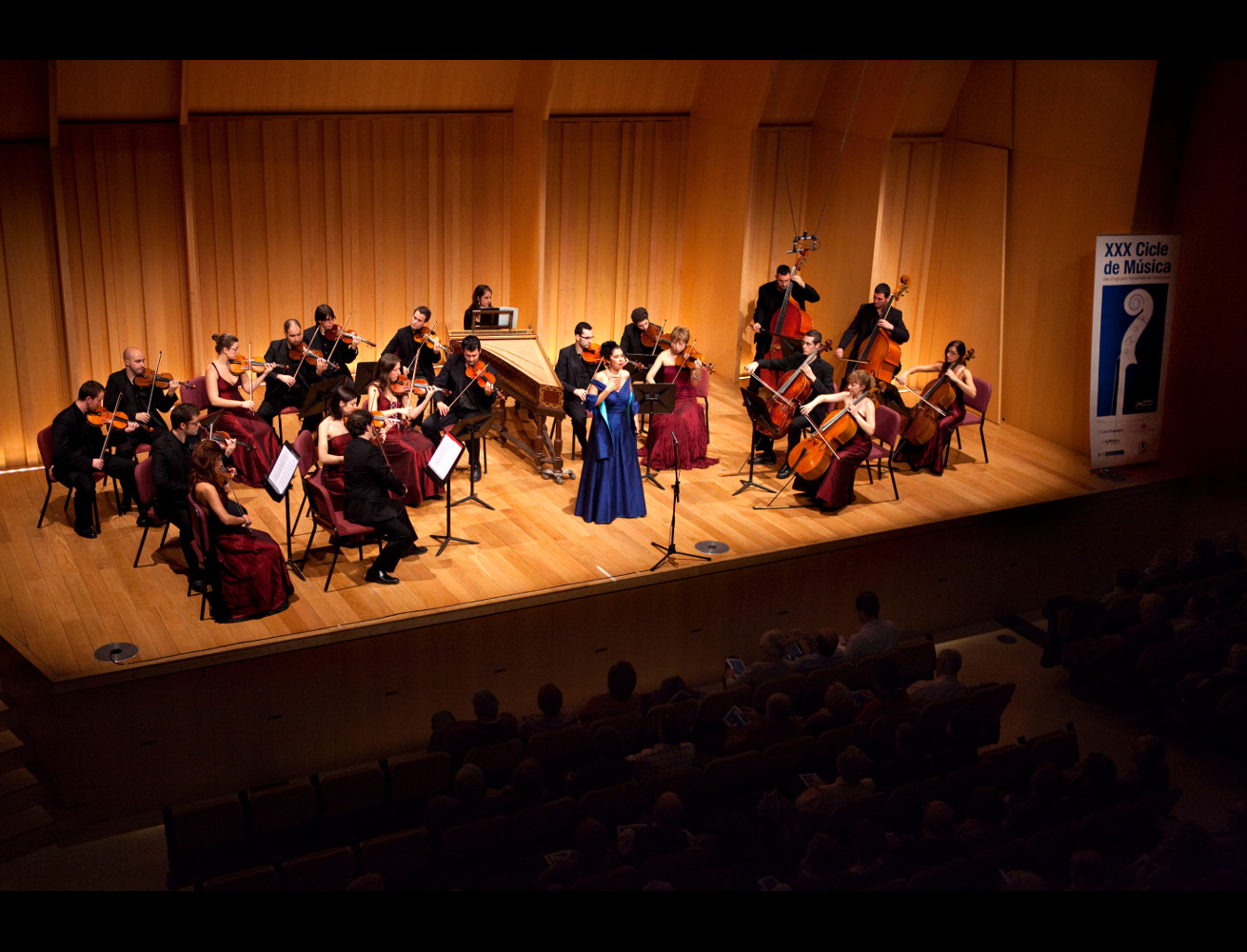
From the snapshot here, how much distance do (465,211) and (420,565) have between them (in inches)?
157

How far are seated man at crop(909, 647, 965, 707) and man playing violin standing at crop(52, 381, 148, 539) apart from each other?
15.1 feet

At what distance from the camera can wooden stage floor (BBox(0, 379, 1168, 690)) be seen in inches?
247

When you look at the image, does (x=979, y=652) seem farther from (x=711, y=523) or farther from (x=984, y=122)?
(x=984, y=122)

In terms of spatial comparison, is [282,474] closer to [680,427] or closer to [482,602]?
[482,602]

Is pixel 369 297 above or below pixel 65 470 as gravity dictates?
above

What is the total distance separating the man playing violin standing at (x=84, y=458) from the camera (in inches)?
281

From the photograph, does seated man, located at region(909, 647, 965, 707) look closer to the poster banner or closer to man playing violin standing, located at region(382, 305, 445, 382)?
the poster banner

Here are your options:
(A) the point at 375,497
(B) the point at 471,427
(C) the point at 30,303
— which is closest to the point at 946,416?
(B) the point at 471,427

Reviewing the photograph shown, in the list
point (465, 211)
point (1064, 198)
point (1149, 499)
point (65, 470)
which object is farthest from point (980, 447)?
point (65, 470)

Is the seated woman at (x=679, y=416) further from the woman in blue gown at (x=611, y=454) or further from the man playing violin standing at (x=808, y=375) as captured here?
the woman in blue gown at (x=611, y=454)

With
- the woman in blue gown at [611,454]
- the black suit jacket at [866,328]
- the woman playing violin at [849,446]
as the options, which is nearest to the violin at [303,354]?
the woman in blue gown at [611,454]

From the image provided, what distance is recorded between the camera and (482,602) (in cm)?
676

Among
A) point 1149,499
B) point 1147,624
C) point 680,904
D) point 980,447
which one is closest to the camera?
point 680,904
